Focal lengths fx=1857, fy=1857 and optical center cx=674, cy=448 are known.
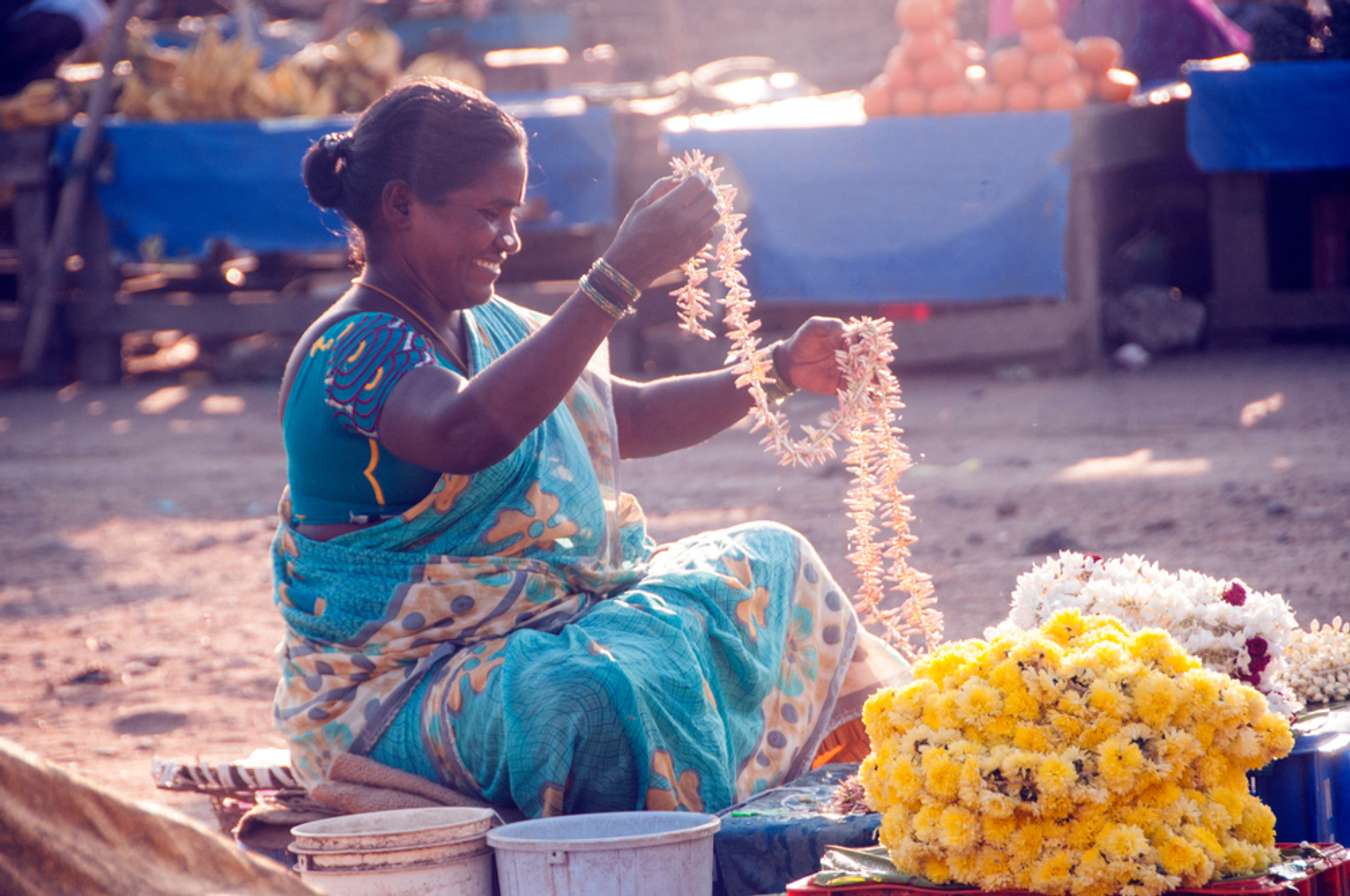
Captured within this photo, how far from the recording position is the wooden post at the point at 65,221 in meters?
10.7

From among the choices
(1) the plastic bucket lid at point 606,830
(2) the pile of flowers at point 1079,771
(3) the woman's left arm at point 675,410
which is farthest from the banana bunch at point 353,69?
(2) the pile of flowers at point 1079,771

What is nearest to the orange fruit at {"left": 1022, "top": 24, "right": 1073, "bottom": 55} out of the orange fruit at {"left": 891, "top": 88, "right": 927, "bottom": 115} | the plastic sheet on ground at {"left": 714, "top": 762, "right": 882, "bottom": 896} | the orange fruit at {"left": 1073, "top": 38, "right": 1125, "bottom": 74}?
the orange fruit at {"left": 1073, "top": 38, "right": 1125, "bottom": 74}

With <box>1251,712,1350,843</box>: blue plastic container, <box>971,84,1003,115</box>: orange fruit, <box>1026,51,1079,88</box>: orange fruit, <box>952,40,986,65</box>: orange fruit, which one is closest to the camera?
<box>1251,712,1350,843</box>: blue plastic container

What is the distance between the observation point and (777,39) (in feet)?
57.2

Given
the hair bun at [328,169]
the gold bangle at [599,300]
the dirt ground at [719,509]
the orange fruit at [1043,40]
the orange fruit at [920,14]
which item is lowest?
the dirt ground at [719,509]

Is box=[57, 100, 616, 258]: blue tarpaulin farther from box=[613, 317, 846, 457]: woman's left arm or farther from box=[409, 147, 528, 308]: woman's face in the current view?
box=[409, 147, 528, 308]: woman's face

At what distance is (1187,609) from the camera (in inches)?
120

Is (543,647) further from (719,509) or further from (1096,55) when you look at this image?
(1096,55)

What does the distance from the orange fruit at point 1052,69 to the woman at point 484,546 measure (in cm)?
635

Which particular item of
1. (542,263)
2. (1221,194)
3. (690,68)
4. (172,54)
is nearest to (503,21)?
(690,68)

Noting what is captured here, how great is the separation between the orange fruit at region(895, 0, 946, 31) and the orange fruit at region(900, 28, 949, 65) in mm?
41

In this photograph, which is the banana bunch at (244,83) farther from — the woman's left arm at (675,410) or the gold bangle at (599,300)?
the gold bangle at (599,300)

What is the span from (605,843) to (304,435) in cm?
100

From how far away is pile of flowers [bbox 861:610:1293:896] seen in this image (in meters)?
2.42
